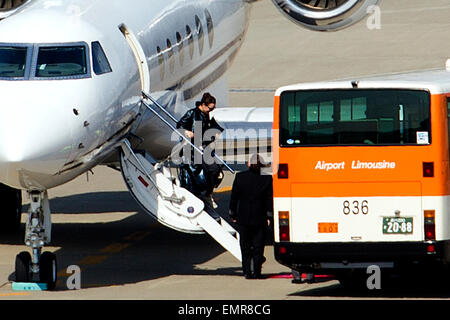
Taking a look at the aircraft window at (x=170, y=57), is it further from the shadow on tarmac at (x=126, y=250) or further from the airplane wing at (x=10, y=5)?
the airplane wing at (x=10, y=5)

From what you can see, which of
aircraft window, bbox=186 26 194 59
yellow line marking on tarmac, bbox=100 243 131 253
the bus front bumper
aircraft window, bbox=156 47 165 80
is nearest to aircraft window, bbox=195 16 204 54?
aircraft window, bbox=186 26 194 59

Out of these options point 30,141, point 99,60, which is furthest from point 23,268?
point 99,60

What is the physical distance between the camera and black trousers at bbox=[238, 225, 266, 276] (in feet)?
58.6

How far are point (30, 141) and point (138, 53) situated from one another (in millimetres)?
3470

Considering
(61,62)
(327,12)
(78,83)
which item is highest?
(327,12)

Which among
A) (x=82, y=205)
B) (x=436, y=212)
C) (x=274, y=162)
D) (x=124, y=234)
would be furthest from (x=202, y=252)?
(x=82, y=205)

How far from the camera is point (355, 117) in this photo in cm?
1627

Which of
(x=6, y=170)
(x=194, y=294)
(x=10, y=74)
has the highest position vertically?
(x=10, y=74)

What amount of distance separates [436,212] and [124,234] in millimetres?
8718

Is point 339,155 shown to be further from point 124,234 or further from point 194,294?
point 124,234

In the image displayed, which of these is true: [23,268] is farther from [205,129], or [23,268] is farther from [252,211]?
[205,129]

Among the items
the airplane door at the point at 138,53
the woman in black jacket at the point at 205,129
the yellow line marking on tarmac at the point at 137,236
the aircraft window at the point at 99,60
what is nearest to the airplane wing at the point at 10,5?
the yellow line marking on tarmac at the point at 137,236

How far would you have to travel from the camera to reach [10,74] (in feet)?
57.3

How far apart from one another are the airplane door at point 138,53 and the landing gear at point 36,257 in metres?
2.84
